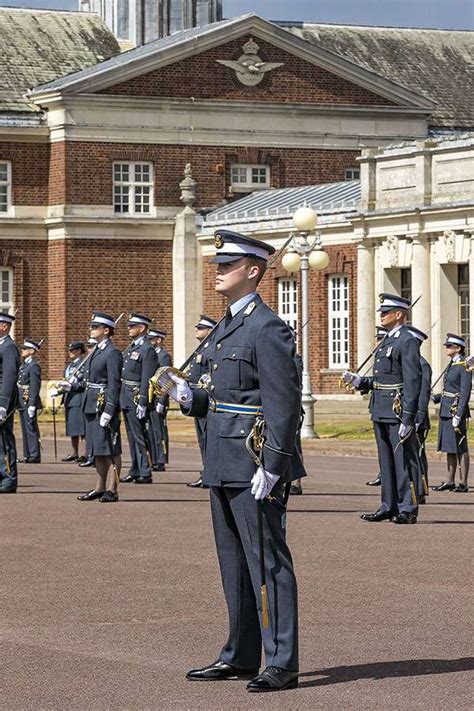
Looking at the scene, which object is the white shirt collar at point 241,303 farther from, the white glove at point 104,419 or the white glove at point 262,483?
the white glove at point 104,419

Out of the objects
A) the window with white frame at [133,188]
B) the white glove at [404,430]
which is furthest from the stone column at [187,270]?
the white glove at [404,430]

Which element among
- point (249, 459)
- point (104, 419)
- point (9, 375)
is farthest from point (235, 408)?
point (9, 375)

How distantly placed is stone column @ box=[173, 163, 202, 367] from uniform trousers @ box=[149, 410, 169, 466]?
21.8 metres

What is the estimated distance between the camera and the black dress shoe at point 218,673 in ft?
28.7

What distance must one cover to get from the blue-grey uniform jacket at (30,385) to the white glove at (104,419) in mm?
→ 8807

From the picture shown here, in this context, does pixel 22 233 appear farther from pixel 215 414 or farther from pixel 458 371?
pixel 215 414

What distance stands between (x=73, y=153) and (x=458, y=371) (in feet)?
85.7

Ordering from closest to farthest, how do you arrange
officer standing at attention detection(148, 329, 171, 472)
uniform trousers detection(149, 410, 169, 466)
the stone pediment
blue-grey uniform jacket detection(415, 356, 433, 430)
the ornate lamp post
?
blue-grey uniform jacket detection(415, 356, 433, 430) < officer standing at attention detection(148, 329, 171, 472) < uniform trousers detection(149, 410, 169, 466) < the ornate lamp post < the stone pediment

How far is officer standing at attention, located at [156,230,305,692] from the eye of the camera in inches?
339

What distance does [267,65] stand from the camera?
48469 mm

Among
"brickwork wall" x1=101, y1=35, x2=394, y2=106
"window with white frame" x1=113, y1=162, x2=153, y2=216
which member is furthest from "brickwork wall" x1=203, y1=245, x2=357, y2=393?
"brickwork wall" x1=101, y1=35, x2=394, y2=106

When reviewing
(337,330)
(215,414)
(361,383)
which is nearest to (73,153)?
(337,330)

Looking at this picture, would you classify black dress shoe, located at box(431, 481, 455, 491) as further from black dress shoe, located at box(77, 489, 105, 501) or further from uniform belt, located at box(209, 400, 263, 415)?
uniform belt, located at box(209, 400, 263, 415)

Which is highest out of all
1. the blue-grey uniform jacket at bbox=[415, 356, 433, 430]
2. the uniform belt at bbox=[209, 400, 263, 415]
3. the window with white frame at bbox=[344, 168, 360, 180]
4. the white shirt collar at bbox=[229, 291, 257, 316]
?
the window with white frame at bbox=[344, 168, 360, 180]
